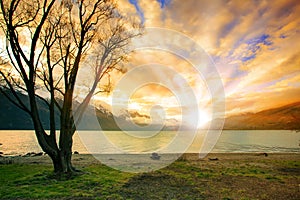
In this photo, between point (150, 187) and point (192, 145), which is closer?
point (150, 187)

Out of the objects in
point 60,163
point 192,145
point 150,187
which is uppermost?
point 60,163

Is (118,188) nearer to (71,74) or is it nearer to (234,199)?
(234,199)

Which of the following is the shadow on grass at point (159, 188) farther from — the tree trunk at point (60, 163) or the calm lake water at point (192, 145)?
the calm lake water at point (192, 145)

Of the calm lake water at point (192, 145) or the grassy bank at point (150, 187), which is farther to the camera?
the calm lake water at point (192, 145)

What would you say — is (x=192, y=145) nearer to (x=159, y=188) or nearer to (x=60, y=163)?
(x=60, y=163)

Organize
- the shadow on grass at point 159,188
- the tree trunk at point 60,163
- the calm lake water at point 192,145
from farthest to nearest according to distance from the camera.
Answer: the calm lake water at point 192,145
the tree trunk at point 60,163
the shadow on grass at point 159,188

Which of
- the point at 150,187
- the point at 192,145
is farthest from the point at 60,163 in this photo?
the point at 192,145

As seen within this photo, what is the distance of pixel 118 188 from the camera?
12.1 m

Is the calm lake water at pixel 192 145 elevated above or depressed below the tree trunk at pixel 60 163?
below

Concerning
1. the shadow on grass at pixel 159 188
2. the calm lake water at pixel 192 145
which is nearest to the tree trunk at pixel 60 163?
the shadow on grass at pixel 159 188

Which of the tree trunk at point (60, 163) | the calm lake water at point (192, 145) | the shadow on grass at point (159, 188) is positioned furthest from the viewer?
the calm lake water at point (192, 145)

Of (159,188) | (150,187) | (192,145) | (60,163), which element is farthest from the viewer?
(192,145)

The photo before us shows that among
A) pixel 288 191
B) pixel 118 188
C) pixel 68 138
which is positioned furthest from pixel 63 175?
pixel 288 191

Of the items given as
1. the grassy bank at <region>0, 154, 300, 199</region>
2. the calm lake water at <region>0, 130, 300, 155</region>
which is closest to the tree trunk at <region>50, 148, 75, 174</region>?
the grassy bank at <region>0, 154, 300, 199</region>
